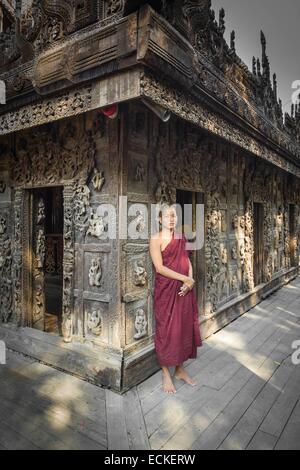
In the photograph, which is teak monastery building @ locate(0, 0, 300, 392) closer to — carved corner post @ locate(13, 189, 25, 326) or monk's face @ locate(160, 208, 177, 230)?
carved corner post @ locate(13, 189, 25, 326)

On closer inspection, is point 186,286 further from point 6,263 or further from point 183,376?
point 6,263

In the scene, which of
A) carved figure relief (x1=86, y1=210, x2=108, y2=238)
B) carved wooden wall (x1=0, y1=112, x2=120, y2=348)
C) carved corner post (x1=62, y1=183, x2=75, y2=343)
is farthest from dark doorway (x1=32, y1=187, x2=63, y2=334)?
carved figure relief (x1=86, y1=210, x2=108, y2=238)

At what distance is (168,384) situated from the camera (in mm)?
3381

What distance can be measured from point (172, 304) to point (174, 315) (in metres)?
0.13

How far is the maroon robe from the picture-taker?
340 centimetres

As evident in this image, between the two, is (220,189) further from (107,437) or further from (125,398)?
(107,437)

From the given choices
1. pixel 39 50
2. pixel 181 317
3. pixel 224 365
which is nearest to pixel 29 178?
pixel 39 50

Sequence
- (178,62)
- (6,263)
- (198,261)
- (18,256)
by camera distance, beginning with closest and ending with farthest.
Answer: (178,62) < (18,256) < (6,263) < (198,261)

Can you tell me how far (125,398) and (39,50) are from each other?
4001 millimetres

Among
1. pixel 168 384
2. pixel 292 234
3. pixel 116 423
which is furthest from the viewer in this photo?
pixel 292 234

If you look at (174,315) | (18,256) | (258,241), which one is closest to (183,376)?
(174,315)

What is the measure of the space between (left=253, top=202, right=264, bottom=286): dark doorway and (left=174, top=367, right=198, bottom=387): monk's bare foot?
4.93 meters

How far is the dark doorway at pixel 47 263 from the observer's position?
469 centimetres

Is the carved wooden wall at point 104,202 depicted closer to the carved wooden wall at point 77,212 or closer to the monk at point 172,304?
the carved wooden wall at point 77,212
